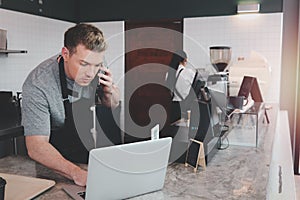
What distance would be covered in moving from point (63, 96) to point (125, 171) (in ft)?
1.69

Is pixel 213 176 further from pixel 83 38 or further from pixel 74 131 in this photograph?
pixel 83 38

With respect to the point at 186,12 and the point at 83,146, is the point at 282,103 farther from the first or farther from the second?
the point at 83,146

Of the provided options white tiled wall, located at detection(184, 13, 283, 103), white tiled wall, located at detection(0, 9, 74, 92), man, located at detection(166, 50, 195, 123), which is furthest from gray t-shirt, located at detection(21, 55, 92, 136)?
white tiled wall, located at detection(184, 13, 283, 103)

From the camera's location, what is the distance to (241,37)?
4734mm

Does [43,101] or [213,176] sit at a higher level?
[43,101]

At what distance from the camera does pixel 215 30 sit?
16.0 feet

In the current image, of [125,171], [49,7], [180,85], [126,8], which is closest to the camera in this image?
[125,171]

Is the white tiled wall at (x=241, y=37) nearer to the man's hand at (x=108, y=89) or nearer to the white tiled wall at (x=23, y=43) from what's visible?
the white tiled wall at (x=23, y=43)

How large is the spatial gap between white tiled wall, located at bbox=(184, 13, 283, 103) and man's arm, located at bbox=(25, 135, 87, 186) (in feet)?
12.3

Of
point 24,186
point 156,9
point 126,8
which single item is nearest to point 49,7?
point 126,8

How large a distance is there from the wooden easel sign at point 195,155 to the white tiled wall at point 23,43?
336 cm

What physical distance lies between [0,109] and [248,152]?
184cm

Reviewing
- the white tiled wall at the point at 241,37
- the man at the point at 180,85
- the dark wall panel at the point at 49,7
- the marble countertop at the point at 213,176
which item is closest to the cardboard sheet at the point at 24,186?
the marble countertop at the point at 213,176

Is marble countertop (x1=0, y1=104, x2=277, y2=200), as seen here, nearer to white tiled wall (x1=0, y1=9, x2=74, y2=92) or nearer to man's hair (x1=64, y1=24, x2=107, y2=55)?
man's hair (x1=64, y1=24, x2=107, y2=55)
